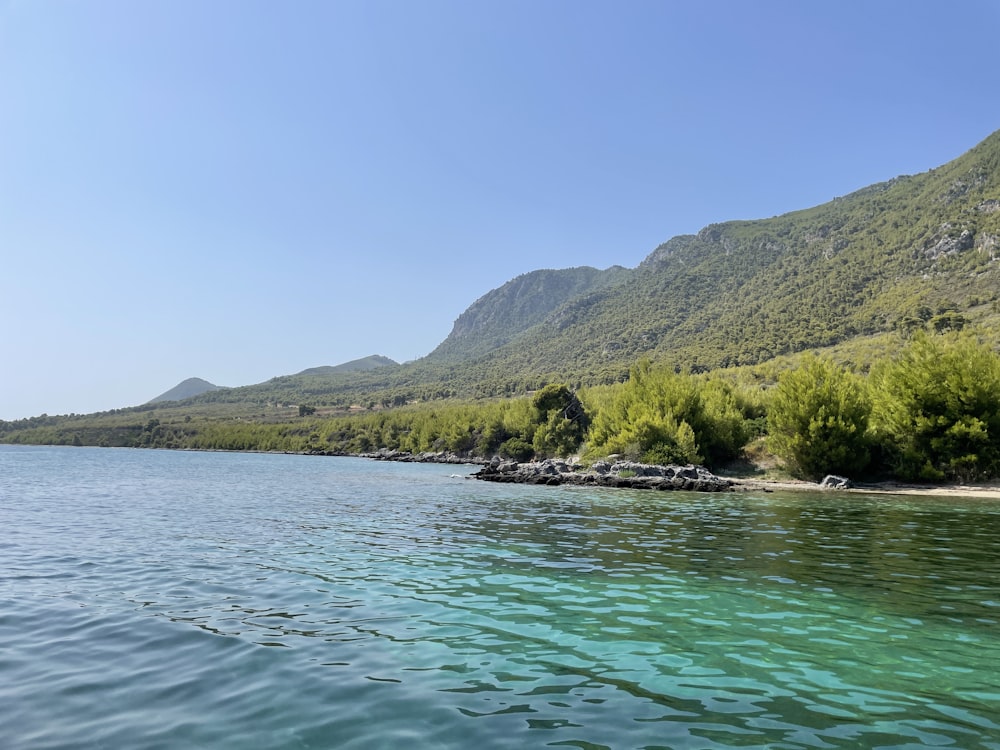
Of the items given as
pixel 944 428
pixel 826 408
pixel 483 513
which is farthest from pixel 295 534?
pixel 944 428

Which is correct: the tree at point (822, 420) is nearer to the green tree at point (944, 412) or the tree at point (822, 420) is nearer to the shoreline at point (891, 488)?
the shoreline at point (891, 488)

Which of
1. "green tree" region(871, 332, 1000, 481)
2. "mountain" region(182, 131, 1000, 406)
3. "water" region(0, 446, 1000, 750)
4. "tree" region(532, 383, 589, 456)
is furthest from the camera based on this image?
"mountain" region(182, 131, 1000, 406)

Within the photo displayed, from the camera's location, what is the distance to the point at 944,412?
47.3 meters

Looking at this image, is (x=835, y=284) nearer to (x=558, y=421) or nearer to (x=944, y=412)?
(x=558, y=421)

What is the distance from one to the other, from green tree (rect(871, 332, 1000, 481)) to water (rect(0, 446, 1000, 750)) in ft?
96.9

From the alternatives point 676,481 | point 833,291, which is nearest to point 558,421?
Answer: point 676,481

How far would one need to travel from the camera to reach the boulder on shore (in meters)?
48.5

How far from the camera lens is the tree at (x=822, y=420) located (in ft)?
167

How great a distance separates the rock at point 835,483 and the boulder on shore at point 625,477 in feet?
24.6

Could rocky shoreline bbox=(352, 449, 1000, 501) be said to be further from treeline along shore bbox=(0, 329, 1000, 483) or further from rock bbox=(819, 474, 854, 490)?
treeline along shore bbox=(0, 329, 1000, 483)

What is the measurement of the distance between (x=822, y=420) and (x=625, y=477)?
17.2 m

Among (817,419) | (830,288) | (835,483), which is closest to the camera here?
(835,483)

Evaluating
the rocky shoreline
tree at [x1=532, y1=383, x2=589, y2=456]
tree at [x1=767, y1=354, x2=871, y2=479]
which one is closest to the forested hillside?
tree at [x1=532, y1=383, x2=589, y2=456]

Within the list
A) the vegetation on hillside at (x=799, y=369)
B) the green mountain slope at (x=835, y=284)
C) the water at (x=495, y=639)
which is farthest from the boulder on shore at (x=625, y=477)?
the green mountain slope at (x=835, y=284)
